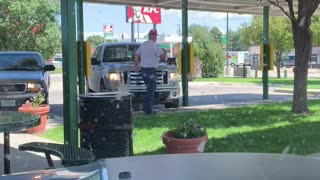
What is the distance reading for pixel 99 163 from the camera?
7.79ft

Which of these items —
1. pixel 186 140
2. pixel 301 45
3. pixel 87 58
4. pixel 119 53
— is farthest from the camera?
pixel 119 53

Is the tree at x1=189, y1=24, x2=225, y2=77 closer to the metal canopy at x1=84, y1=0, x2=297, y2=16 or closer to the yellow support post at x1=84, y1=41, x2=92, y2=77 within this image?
the metal canopy at x1=84, y1=0, x2=297, y2=16

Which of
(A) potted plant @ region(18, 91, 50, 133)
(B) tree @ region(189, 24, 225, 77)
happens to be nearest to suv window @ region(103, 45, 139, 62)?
(A) potted plant @ region(18, 91, 50, 133)

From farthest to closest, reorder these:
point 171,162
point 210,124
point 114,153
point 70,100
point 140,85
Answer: point 140,85 → point 210,124 → point 70,100 → point 114,153 → point 171,162

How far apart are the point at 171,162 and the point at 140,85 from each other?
1102 centimetres

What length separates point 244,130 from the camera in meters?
9.26

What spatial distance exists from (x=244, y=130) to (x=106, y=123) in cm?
380

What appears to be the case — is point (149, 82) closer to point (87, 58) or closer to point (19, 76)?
point (87, 58)

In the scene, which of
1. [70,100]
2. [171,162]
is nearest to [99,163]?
[171,162]

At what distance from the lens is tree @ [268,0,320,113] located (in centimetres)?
1146

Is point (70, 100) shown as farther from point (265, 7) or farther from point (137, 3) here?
point (265, 7)

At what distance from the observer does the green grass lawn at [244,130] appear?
7.75m

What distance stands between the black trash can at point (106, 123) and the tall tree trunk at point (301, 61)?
6.32m

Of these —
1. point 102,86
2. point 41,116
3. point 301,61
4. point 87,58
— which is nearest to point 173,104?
point 102,86
